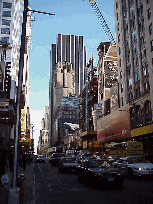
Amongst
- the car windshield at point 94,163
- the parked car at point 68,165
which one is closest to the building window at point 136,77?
the parked car at point 68,165

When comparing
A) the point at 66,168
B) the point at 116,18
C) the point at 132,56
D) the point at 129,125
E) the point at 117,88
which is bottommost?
the point at 66,168

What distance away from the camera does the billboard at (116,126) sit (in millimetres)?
50281

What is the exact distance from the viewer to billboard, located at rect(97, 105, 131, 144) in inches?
1980

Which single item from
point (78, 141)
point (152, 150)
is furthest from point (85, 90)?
point (152, 150)

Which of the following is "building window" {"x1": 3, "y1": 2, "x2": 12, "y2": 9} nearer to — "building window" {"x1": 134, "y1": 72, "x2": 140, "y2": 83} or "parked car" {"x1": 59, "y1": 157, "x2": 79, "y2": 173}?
"building window" {"x1": 134, "y1": 72, "x2": 140, "y2": 83}

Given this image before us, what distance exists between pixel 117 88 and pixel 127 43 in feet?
38.9

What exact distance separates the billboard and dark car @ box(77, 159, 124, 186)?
34717 mm

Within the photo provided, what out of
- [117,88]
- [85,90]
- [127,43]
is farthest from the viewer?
[85,90]

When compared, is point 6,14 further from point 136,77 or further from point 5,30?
point 136,77

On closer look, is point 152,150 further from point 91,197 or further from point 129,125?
point 91,197

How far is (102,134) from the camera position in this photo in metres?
69.7

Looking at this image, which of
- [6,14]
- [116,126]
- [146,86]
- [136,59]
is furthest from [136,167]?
[6,14]

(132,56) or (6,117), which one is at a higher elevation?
(132,56)

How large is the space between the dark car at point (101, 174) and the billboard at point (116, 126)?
3472 cm
